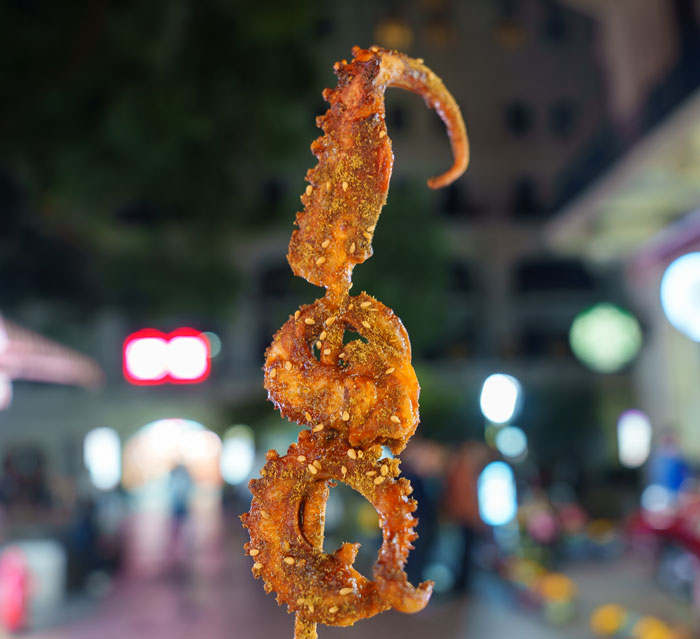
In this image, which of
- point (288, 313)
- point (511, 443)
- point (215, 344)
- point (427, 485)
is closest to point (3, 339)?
point (427, 485)

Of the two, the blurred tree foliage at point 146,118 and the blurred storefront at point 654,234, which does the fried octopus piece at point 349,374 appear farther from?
the blurred storefront at point 654,234

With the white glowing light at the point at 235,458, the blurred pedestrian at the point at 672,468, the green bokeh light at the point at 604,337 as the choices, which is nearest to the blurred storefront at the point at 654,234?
the green bokeh light at the point at 604,337

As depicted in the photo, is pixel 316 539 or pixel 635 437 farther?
pixel 635 437

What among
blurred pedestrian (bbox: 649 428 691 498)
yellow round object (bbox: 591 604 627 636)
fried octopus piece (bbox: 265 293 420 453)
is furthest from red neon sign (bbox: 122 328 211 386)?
fried octopus piece (bbox: 265 293 420 453)

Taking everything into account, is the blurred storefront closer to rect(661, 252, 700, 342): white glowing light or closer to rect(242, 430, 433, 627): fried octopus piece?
rect(661, 252, 700, 342): white glowing light

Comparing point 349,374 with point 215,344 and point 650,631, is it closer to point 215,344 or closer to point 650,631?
point 650,631

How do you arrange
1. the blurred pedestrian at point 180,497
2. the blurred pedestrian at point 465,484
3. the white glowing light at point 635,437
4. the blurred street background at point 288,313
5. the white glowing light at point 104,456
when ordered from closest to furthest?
the blurred pedestrian at point 465,484, the blurred street background at point 288,313, the blurred pedestrian at point 180,497, the white glowing light at point 635,437, the white glowing light at point 104,456
